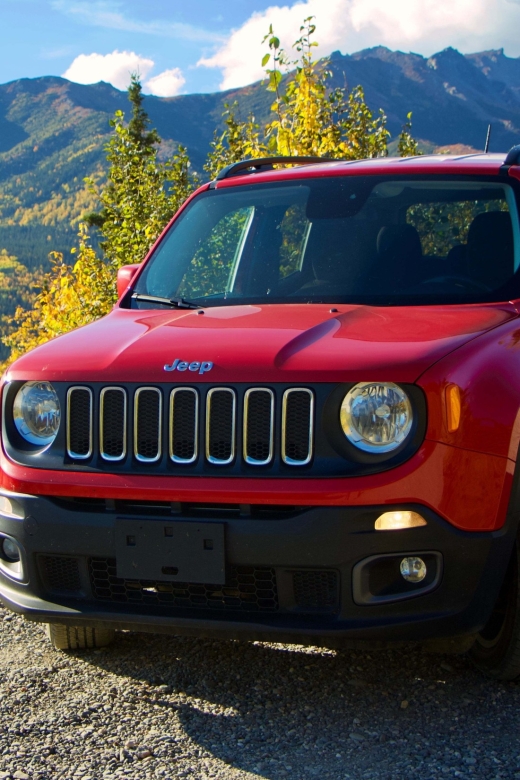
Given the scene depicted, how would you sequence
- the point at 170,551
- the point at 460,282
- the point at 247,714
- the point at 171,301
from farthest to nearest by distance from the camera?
the point at 171,301 < the point at 460,282 < the point at 247,714 < the point at 170,551

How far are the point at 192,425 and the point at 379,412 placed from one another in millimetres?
601

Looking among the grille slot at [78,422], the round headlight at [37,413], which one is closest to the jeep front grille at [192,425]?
the grille slot at [78,422]

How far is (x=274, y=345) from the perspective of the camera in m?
3.21

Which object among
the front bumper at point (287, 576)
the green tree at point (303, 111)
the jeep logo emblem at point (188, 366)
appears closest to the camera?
the front bumper at point (287, 576)

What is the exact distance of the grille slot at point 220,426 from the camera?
3.12 m

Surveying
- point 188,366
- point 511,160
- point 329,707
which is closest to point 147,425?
point 188,366

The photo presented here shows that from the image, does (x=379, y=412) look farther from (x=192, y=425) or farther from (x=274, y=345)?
(x=192, y=425)

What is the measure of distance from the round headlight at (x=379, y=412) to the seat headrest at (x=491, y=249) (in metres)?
1.06

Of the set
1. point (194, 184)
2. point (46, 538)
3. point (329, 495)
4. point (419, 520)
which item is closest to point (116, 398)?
point (46, 538)

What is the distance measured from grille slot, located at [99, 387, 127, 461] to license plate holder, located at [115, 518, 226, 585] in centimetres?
24

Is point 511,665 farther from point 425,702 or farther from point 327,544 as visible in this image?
point 327,544

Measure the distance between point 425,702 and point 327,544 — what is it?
0.89 meters

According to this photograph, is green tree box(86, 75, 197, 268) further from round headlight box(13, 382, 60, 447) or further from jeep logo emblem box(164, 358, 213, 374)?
jeep logo emblem box(164, 358, 213, 374)

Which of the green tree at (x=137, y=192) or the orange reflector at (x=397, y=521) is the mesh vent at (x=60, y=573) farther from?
the green tree at (x=137, y=192)
